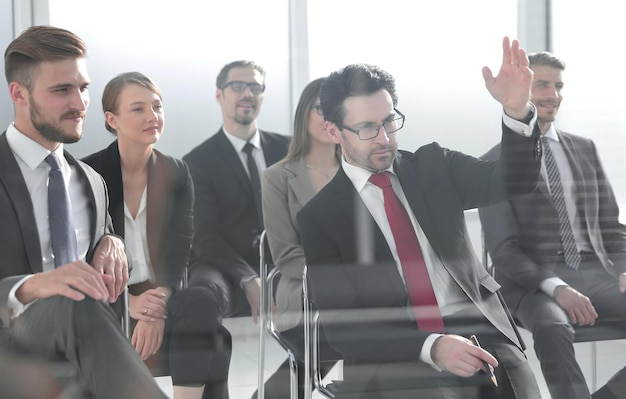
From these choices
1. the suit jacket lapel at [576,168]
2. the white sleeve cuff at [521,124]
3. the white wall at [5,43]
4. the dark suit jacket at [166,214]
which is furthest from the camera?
the suit jacket lapel at [576,168]

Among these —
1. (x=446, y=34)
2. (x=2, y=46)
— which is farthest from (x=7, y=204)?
(x=446, y=34)

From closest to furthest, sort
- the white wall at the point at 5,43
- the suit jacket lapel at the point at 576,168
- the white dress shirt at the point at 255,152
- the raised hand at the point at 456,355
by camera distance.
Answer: the white wall at the point at 5,43
the white dress shirt at the point at 255,152
the raised hand at the point at 456,355
the suit jacket lapel at the point at 576,168

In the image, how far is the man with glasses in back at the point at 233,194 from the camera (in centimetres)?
221

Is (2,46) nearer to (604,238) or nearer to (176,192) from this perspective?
(176,192)

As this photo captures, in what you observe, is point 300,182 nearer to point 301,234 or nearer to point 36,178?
point 301,234

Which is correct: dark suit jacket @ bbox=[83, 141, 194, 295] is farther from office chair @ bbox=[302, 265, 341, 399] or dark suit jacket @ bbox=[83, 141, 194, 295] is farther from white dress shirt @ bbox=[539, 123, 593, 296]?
white dress shirt @ bbox=[539, 123, 593, 296]

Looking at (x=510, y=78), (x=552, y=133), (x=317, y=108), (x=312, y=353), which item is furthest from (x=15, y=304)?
(x=552, y=133)

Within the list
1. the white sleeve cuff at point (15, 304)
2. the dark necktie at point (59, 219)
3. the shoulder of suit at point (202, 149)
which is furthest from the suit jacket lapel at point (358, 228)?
the white sleeve cuff at point (15, 304)

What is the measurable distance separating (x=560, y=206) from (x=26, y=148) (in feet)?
4.82

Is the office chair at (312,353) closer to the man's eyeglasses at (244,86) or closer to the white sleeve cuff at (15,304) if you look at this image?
the man's eyeglasses at (244,86)

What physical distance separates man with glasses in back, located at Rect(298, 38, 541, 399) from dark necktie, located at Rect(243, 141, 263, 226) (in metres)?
0.12

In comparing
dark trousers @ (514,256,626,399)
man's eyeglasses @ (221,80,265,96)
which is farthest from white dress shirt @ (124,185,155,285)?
dark trousers @ (514,256,626,399)

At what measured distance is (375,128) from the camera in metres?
2.30

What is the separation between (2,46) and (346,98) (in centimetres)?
84
